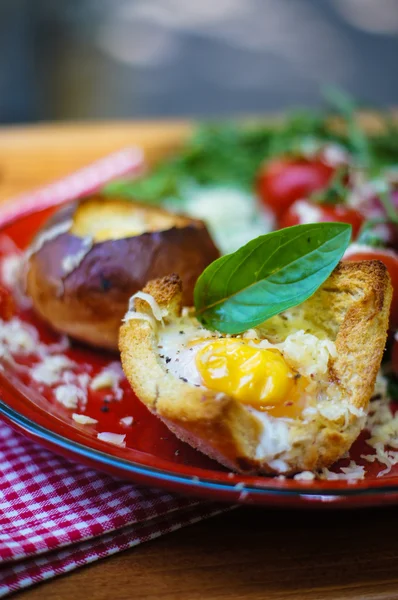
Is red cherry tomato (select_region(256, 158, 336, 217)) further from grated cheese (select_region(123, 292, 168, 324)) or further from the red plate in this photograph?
grated cheese (select_region(123, 292, 168, 324))

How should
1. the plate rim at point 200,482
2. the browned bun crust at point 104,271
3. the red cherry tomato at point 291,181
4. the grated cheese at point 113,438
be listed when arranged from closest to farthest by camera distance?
the plate rim at point 200,482
the grated cheese at point 113,438
the browned bun crust at point 104,271
the red cherry tomato at point 291,181

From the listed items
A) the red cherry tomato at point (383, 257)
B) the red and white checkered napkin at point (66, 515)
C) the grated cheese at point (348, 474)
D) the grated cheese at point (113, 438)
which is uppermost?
the red cherry tomato at point (383, 257)

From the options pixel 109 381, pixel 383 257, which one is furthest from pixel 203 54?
pixel 109 381

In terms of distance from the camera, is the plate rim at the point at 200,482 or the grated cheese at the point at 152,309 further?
the grated cheese at the point at 152,309

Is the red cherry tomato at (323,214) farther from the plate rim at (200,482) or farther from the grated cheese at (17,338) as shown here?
the plate rim at (200,482)

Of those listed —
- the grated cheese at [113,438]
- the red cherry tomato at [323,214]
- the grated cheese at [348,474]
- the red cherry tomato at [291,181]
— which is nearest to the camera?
the grated cheese at [348,474]

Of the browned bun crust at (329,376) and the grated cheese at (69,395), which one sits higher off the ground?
the browned bun crust at (329,376)

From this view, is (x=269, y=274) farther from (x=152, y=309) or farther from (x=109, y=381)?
(x=109, y=381)

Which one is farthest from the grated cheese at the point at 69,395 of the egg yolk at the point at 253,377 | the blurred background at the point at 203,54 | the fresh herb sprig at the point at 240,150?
the blurred background at the point at 203,54
